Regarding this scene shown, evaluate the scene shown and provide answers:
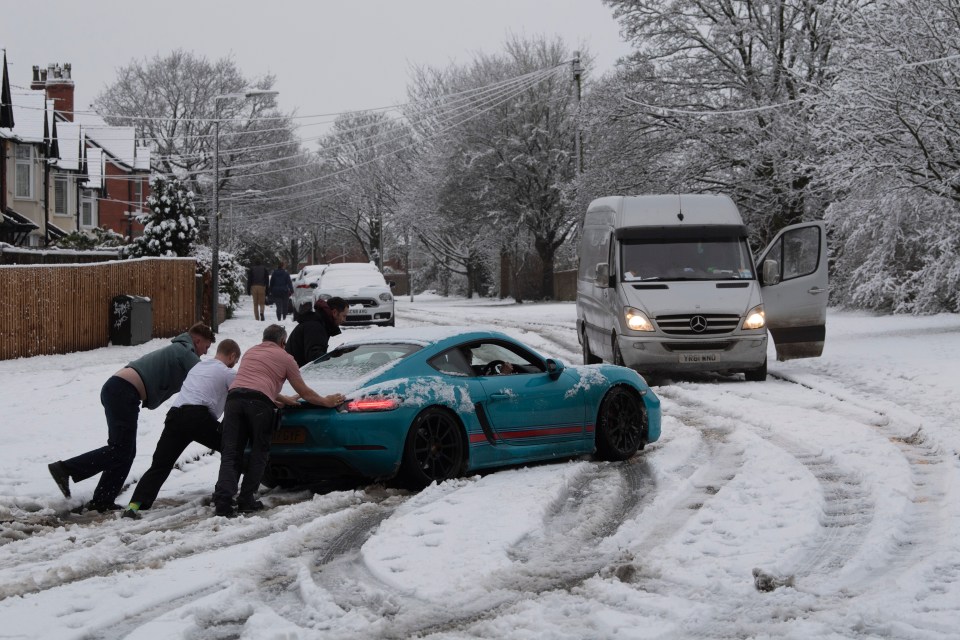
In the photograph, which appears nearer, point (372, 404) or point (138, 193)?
point (372, 404)

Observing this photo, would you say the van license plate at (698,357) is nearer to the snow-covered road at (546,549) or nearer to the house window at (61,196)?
the snow-covered road at (546,549)

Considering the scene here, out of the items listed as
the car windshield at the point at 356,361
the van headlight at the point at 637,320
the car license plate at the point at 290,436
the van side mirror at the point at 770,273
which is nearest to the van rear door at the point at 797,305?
the van side mirror at the point at 770,273

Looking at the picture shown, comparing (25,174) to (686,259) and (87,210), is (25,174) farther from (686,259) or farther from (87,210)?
(686,259)

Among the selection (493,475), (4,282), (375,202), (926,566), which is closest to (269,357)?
(493,475)

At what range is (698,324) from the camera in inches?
699

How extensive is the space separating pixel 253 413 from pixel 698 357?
31.2 ft

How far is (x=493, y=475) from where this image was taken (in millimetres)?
10469

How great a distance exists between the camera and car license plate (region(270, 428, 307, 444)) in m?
9.85

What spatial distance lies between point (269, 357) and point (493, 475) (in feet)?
6.88

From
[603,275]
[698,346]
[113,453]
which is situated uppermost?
[603,275]

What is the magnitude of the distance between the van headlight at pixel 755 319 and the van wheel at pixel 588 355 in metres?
3.30

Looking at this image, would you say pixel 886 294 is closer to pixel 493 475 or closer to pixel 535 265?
pixel 535 265

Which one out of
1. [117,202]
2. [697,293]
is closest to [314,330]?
[697,293]

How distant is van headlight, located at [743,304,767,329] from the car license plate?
944 centimetres
